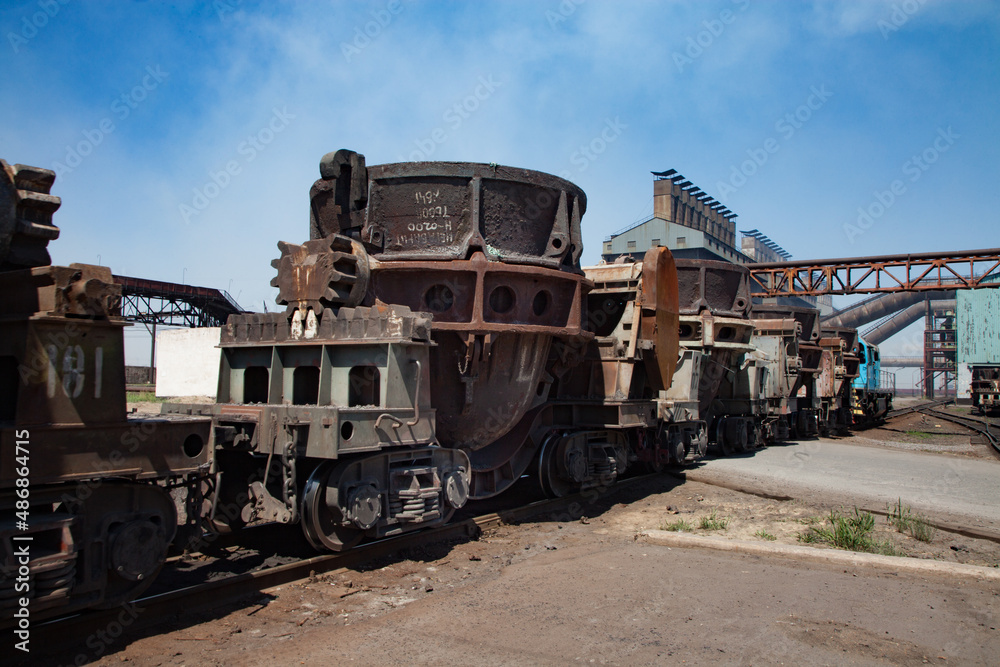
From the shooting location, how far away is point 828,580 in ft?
20.1

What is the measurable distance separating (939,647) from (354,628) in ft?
12.4

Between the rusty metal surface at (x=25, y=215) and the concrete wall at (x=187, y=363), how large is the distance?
1804 centimetres

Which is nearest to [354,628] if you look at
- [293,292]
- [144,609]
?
[144,609]

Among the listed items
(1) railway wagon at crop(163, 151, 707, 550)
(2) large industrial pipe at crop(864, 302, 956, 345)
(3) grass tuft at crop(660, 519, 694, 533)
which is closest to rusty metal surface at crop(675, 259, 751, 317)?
(1) railway wagon at crop(163, 151, 707, 550)

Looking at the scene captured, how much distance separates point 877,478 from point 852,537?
5702mm

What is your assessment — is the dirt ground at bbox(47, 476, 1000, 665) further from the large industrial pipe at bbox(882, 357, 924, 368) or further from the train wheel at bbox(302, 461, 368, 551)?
the large industrial pipe at bbox(882, 357, 924, 368)

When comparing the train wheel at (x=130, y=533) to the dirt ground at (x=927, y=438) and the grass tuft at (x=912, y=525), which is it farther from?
the dirt ground at (x=927, y=438)

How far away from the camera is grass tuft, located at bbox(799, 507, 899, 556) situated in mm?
7258

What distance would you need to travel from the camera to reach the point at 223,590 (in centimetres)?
533

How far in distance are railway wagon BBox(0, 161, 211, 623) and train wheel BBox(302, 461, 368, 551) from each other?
1.49 m

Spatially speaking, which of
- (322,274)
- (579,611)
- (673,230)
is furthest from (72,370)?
(673,230)

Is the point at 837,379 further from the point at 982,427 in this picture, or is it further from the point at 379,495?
the point at 379,495

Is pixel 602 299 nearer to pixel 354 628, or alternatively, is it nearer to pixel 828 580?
pixel 828 580

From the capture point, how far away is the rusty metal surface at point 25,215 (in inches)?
163
